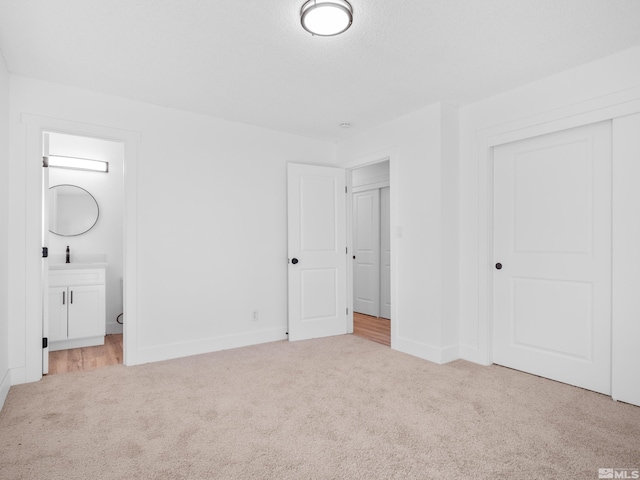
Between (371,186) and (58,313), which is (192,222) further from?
(371,186)

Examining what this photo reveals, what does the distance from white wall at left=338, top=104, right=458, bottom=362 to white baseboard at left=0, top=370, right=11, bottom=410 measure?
3.26 meters

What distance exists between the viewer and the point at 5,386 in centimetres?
272

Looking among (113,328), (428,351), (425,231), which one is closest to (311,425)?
(428,351)

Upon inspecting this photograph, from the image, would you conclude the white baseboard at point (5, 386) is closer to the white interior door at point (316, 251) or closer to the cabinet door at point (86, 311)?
the cabinet door at point (86, 311)

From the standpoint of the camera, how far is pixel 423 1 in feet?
6.76

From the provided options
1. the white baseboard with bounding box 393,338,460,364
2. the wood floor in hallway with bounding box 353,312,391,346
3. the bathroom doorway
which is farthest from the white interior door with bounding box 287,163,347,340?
the bathroom doorway

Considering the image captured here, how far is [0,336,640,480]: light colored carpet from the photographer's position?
73.4 inches

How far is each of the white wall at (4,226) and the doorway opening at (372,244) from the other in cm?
386

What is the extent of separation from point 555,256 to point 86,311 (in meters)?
4.68

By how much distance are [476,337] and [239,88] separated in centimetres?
308

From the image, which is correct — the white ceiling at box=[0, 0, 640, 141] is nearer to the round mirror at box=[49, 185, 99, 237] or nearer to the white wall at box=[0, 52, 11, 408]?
the white wall at box=[0, 52, 11, 408]

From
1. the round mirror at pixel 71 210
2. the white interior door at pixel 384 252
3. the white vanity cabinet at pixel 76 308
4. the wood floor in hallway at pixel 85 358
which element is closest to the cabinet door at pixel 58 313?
the white vanity cabinet at pixel 76 308

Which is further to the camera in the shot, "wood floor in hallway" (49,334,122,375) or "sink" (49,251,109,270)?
"sink" (49,251,109,270)

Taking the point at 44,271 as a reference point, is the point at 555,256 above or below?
above
